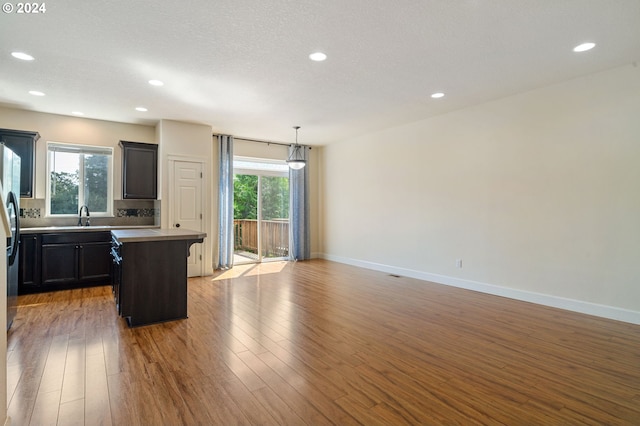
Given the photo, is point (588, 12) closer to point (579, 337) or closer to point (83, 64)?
point (579, 337)

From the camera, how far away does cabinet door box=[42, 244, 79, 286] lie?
4836mm

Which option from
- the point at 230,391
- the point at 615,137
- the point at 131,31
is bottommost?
the point at 230,391

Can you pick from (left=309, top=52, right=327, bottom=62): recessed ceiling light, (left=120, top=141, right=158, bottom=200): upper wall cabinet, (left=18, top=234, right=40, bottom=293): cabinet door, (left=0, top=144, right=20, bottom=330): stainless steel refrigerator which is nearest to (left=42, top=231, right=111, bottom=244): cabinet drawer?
(left=18, top=234, right=40, bottom=293): cabinet door

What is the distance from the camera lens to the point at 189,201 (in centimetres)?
600

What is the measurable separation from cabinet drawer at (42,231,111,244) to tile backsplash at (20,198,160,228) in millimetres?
675

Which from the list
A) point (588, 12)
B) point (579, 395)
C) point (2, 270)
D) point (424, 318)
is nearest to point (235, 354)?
point (2, 270)

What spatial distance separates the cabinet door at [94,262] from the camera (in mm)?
5082

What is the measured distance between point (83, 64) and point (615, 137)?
19.8 ft

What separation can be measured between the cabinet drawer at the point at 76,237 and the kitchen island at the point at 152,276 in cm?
188

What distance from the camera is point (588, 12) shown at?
2.62 metres

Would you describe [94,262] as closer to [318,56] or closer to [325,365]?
[325,365]

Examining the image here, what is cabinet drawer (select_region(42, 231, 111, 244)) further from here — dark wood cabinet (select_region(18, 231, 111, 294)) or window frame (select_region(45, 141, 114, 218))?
window frame (select_region(45, 141, 114, 218))

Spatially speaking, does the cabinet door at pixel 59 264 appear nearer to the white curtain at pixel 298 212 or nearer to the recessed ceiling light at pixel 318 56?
the white curtain at pixel 298 212

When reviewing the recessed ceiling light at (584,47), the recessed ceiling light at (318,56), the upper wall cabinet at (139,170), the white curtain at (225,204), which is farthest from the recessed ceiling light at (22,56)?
the recessed ceiling light at (584,47)
